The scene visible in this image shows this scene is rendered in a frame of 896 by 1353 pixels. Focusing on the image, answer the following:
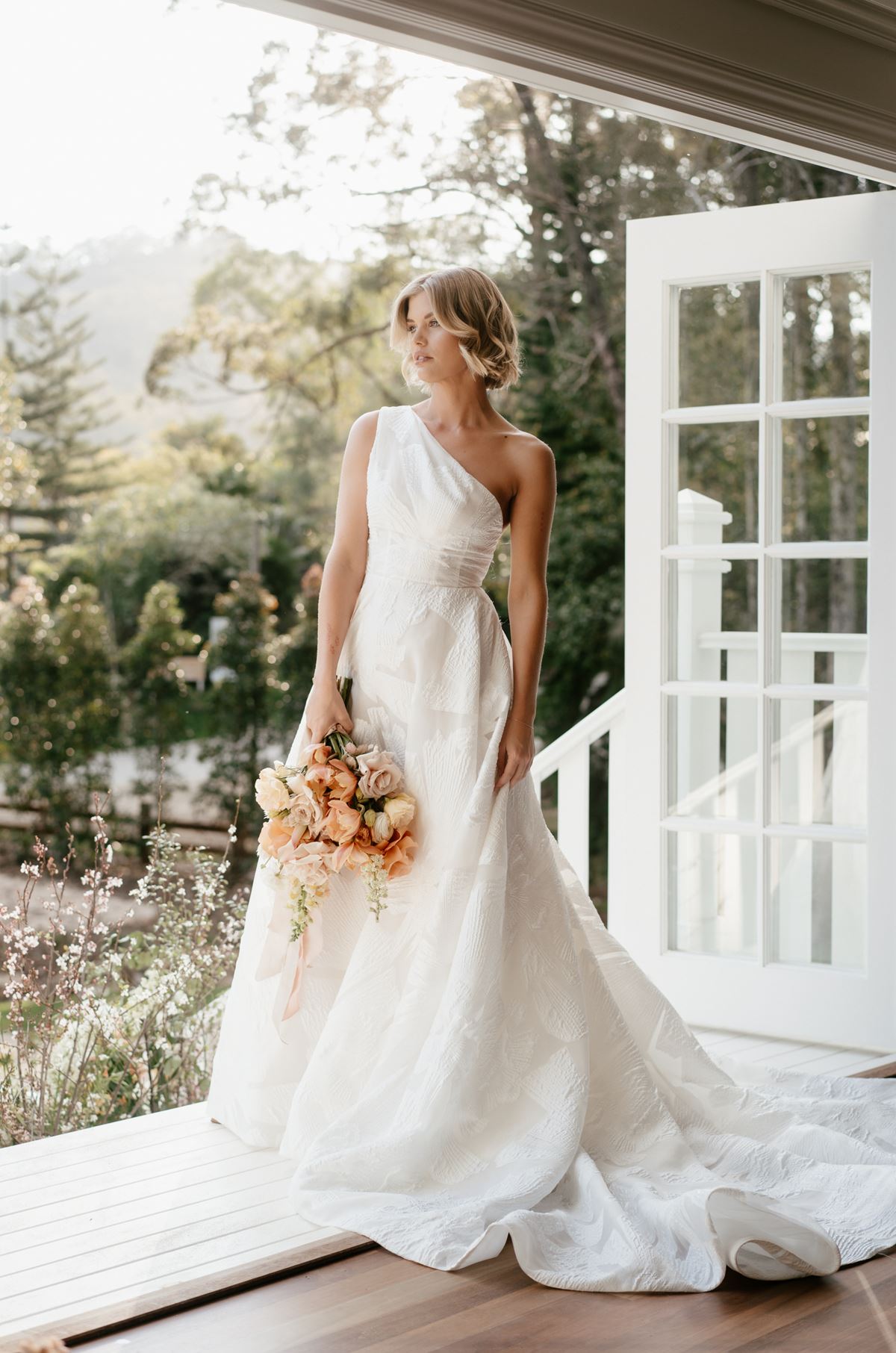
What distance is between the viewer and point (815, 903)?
385 centimetres

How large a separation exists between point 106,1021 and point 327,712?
4.16 feet

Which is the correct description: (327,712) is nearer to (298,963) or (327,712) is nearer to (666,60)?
(298,963)

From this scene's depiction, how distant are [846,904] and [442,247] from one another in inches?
208

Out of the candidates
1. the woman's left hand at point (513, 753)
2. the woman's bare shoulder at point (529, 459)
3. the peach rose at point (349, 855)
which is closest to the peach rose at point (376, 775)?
the peach rose at point (349, 855)

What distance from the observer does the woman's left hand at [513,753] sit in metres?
2.85

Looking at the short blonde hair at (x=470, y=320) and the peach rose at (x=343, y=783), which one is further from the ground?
the short blonde hair at (x=470, y=320)

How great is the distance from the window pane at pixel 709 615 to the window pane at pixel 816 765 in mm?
202

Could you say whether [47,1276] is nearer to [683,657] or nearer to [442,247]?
[683,657]

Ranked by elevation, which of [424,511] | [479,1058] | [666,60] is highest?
[666,60]

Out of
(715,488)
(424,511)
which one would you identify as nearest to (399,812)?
(424,511)

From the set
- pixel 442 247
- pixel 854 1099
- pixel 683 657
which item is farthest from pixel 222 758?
pixel 854 1099

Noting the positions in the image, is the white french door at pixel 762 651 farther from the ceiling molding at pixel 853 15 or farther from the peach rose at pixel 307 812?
the peach rose at pixel 307 812

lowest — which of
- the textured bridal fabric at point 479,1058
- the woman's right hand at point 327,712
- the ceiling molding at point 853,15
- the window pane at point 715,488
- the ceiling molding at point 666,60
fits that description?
the textured bridal fabric at point 479,1058

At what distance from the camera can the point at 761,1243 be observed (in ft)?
7.77
